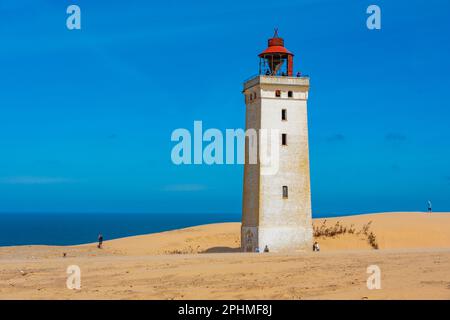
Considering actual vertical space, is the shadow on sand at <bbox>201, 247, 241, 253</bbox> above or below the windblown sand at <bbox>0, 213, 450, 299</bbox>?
above

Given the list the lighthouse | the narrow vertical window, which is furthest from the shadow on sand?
the narrow vertical window

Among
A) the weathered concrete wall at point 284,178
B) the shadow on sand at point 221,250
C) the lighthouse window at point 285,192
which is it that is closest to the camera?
the weathered concrete wall at point 284,178

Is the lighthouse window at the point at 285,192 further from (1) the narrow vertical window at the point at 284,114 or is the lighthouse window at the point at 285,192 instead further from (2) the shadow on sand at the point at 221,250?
(2) the shadow on sand at the point at 221,250

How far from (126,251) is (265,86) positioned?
14.9 metres

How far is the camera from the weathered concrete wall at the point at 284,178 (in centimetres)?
4034

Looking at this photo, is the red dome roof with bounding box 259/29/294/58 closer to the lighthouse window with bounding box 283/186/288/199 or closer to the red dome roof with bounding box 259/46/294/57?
the red dome roof with bounding box 259/46/294/57

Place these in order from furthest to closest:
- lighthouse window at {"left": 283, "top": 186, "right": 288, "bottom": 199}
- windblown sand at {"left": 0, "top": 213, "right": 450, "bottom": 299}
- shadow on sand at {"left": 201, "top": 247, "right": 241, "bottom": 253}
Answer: shadow on sand at {"left": 201, "top": 247, "right": 241, "bottom": 253}, lighthouse window at {"left": 283, "top": 186, "right": 288, "bottom": 199}, windblown sand at {"left": 0, "top": 213, "right": 450, "bottom": 299}

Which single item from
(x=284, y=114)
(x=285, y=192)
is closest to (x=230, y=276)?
(x=285, y=192)

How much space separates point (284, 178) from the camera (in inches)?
1606

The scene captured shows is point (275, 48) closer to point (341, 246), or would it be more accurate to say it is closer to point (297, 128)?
point (297, 128)

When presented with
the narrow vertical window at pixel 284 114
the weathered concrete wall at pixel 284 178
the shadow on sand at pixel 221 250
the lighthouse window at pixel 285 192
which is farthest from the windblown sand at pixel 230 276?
the narrow vertical window at pixel 284 114

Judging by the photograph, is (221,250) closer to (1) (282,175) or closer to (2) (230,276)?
(1) (282,175)

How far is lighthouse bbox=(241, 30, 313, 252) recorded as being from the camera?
40.4m
